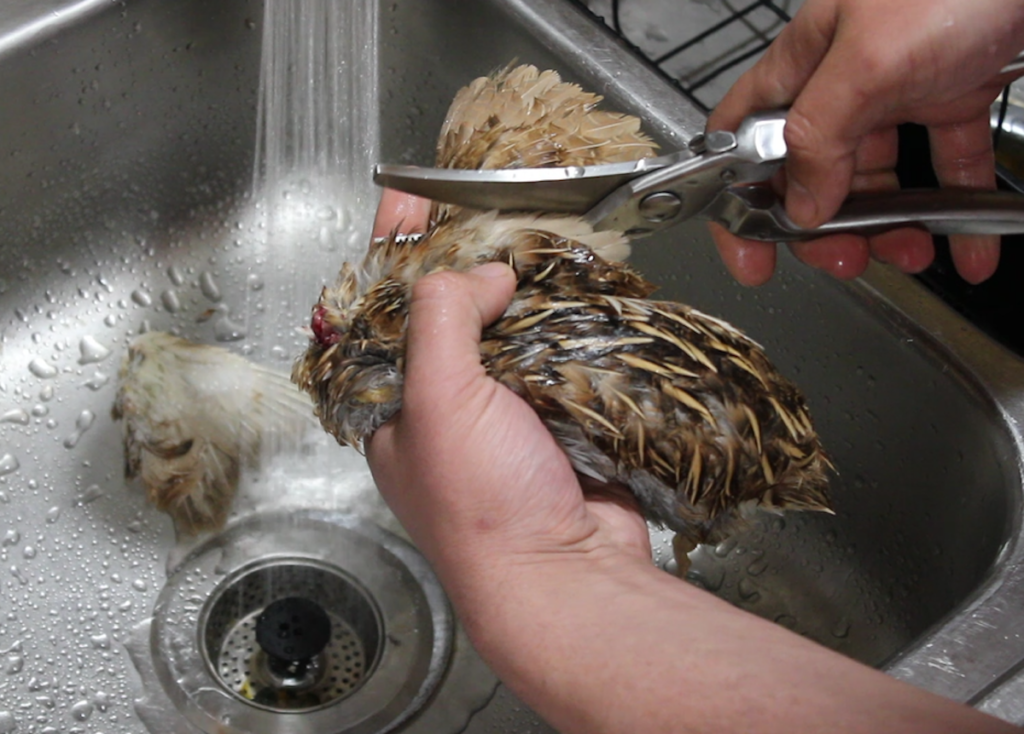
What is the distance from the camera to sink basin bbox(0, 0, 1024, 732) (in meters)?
0.96

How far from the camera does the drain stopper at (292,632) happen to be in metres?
0.97

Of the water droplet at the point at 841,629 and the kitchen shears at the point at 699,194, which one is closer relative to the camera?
the kitchen shears at the point at 699,194

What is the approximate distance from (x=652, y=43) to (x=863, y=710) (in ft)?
3.35

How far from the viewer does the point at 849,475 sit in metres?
1.05

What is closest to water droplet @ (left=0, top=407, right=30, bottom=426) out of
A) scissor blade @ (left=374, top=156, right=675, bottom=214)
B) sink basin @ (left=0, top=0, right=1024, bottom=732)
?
sink basin @ (left=0, top=0, right=1024, bottom=732)

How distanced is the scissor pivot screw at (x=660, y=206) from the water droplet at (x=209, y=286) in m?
0.68

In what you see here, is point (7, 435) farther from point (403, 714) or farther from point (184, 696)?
point (403, 714)

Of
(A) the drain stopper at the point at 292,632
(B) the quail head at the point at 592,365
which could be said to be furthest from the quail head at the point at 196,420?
(B) the quail head at the point at 592,365

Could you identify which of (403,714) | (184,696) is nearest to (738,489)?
(403,714)

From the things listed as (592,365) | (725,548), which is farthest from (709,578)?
(592,365)

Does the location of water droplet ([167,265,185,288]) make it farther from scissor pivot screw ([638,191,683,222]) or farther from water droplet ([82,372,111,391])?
scissor pivot screw ([638,191,683,222])

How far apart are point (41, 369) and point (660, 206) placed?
31.8 inches

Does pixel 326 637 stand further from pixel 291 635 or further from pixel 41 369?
pixel 41 369

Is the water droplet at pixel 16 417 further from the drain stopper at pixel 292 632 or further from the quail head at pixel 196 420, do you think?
the drain stopper at pixel 292 632
